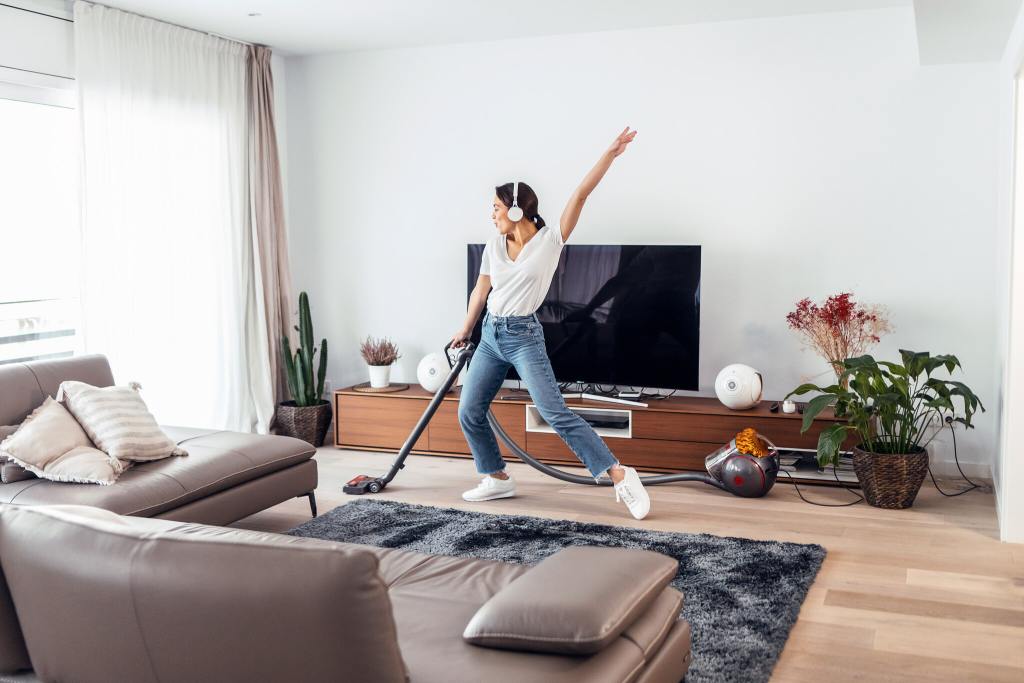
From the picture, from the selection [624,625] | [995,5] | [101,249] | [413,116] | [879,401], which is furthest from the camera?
[413,116]

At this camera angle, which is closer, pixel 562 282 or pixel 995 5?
pixel 995 5

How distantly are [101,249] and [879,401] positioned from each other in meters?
3.71

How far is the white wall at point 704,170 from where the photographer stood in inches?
184

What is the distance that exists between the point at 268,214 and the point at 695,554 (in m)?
3.43

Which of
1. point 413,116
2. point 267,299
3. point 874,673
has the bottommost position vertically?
point 874,673

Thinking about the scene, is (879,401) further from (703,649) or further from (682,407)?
(703,649)

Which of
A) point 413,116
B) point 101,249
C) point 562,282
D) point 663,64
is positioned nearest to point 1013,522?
point 562,282

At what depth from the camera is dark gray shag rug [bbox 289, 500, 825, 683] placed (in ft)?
8.91

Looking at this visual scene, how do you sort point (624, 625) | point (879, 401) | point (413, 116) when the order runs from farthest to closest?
1. point (413, 116)
2. point (879, 401)
3. point (624, 625)

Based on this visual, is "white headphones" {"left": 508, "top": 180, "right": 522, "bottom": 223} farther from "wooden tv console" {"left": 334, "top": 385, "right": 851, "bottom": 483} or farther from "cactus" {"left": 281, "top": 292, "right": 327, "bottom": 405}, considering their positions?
"cactus" {"left": 281, "top": 292, "right": 327, "bottom": 405}

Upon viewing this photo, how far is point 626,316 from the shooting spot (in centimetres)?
498

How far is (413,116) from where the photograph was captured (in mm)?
5676

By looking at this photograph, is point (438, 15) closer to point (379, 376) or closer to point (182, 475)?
point (379, 376)

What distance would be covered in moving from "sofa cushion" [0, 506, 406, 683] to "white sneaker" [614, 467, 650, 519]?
262 centimetres
